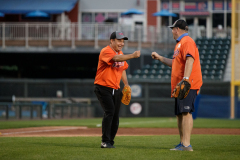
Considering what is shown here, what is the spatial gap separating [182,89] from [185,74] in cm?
26

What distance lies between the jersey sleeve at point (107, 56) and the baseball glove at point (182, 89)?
131 cm

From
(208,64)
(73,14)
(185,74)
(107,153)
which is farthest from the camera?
(73,14)

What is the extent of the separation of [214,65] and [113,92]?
66.2 ft

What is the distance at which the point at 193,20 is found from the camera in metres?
35.6

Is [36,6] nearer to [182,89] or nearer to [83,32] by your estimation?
[83,32]

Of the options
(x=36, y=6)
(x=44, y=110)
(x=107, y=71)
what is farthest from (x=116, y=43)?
(x=36, y=6)

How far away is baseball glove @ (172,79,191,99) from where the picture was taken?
22.4 ft

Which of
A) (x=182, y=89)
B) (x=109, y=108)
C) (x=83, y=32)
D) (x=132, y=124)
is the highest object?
(x=83, y=32)

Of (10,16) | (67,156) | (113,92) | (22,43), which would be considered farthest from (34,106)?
(10,16)

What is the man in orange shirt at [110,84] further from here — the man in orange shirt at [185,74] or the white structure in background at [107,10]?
the white structure in background at [107,10]

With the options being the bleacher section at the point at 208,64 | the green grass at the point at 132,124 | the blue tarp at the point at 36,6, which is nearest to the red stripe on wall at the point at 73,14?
the blue tarp at the point at 36,6

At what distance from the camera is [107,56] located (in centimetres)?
766

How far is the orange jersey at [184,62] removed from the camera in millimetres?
7105

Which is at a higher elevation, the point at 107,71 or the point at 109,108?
the point at 107,71
